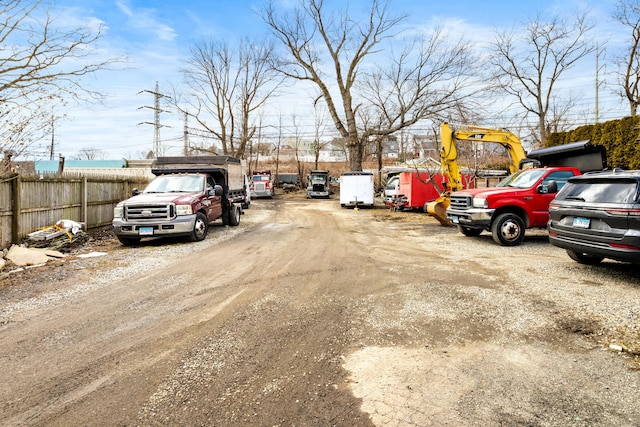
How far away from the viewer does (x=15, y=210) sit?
910 centimetres

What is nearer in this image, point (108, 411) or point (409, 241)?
point (108, 411)

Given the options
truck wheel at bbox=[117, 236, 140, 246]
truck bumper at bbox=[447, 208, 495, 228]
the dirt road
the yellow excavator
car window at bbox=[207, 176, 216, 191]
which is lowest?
the dirt road

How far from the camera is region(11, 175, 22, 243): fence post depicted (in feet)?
29.8

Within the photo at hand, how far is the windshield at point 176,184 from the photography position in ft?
38.0

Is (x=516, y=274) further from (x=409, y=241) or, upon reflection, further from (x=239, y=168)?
(x=239, y=168)

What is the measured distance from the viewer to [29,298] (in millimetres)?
5656

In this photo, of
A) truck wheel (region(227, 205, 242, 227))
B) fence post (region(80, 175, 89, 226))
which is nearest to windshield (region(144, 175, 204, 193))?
fence post (region(80, 175, 89, 226))

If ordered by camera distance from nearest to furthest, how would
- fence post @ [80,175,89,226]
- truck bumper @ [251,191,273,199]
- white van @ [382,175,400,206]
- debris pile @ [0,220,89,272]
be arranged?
debris pile @ [0,220,89,272] < fence post @ [80,175,89,226] < white van @ [382,175,400,206] < truck bumper @ [251,191,273,199]

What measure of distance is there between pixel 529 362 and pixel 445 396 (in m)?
1.10

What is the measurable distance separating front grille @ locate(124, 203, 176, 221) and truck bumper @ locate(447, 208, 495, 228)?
7.77m

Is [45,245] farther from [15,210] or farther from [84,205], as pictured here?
[84,205]

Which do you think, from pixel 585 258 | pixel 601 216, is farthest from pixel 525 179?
pixel 601 216

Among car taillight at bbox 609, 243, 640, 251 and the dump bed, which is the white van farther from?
car taillight at bbox 609, 243, 640, 251

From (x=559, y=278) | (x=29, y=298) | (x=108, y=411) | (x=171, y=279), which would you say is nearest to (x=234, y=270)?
(x=171, y=279)
